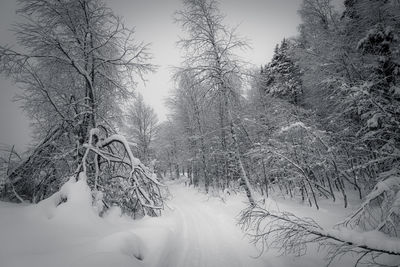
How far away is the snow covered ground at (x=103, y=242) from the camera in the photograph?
2.91m

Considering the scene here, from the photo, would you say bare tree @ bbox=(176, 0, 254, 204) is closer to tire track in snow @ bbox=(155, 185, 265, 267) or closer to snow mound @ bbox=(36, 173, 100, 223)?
tire track in snow @ bbox=(155, 185, 265, 267)

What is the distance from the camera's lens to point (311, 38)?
12.5 meters

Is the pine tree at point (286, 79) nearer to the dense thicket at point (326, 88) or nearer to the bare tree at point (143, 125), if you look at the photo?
the dense thicket at point (326, 88)

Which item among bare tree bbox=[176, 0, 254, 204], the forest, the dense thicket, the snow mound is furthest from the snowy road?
bare tree bbox=[176, 0, 254, 204]

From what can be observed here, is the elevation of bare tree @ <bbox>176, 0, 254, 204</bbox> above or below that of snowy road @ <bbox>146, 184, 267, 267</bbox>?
above

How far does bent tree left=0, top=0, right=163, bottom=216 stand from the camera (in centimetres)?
523

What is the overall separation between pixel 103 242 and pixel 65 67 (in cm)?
572

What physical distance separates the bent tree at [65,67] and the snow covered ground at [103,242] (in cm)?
122

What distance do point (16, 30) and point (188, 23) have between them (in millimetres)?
6848

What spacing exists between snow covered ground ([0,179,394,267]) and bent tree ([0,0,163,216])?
122 cm

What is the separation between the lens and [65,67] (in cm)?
630

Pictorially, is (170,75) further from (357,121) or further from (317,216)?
(357,121)

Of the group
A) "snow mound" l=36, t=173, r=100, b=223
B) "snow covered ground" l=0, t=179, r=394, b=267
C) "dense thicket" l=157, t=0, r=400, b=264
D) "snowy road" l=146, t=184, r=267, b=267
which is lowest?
"snowy road" l=146, t=184, r=267, b=267

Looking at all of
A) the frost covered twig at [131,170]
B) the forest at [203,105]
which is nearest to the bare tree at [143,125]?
the forest at [203,105]
